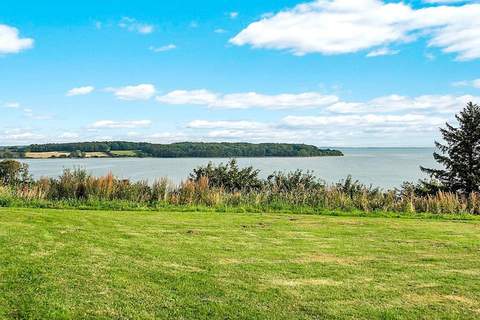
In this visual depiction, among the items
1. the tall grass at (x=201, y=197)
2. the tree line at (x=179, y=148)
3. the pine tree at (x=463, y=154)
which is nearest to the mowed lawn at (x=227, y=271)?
the tall grass at (x=201, y=197)

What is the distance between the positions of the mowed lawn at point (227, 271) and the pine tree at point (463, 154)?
13913 millimetres

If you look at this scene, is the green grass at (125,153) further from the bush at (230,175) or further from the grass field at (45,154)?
the bush at (230,175)

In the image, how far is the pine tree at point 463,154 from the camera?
23906 millimetres

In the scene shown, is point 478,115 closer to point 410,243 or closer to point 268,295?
point 410,243

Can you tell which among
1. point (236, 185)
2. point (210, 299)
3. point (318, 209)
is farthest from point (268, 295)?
point (236, 185)

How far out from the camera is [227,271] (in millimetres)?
7148

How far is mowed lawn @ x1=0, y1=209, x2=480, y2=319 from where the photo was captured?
5.57 metres

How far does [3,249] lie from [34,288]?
2105 mm

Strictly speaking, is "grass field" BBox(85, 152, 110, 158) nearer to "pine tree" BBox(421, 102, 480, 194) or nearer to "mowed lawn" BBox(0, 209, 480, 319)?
"pine tree" BBox(421, 102, 480, 194)

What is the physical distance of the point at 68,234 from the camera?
30.7 feet

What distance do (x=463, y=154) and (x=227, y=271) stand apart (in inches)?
792

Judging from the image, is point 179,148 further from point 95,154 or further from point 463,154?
point 463,154

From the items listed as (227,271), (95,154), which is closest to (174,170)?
(95,154)

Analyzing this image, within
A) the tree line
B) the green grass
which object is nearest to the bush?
the tree line
